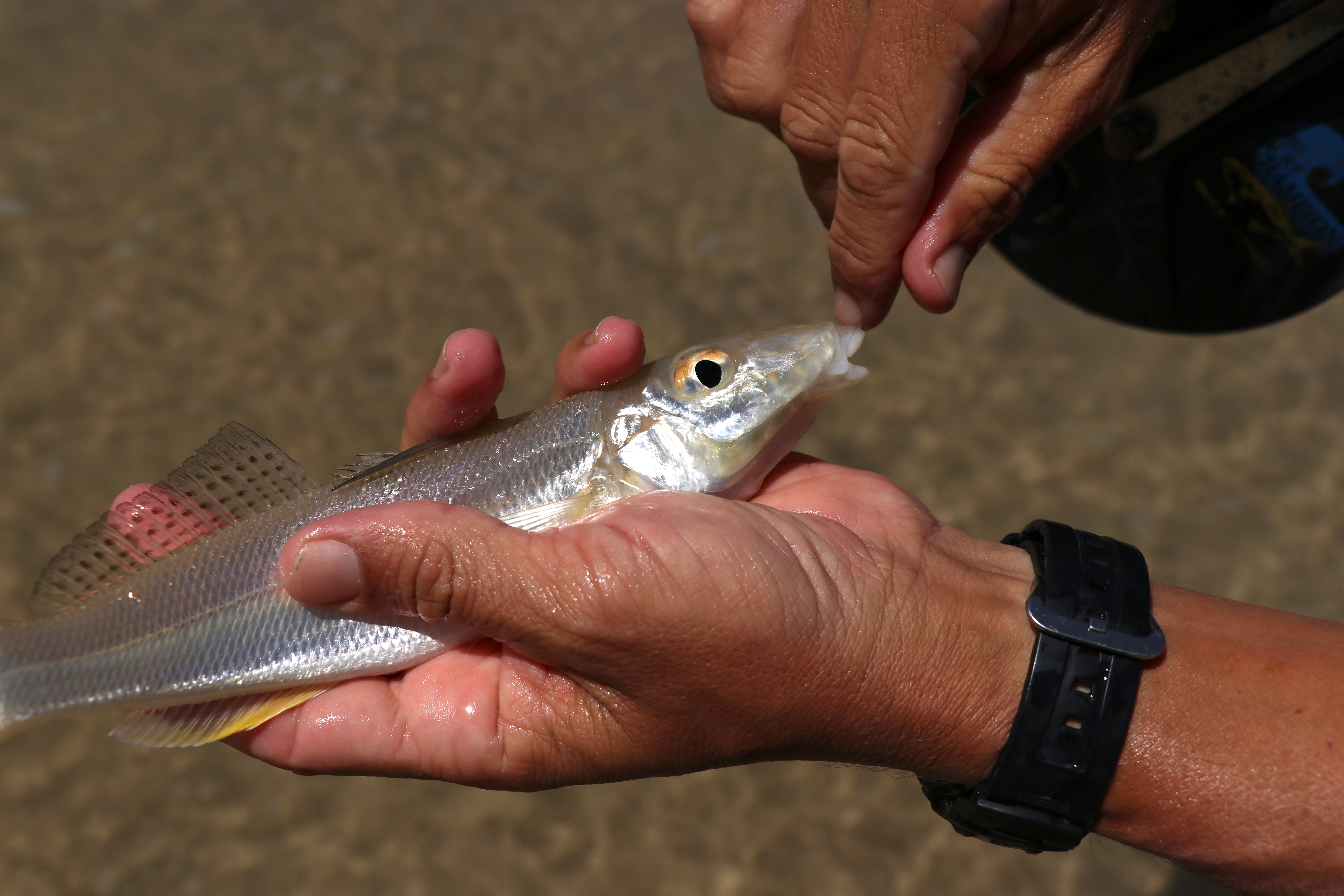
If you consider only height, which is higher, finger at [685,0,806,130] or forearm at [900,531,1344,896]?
finger at [685,0,806,130]

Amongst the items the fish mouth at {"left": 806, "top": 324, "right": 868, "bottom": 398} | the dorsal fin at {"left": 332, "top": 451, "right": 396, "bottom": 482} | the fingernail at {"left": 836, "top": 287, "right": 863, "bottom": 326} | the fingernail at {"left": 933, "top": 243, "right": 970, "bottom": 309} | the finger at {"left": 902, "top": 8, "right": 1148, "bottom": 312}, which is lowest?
the dorsal fin at {"left": 332, "top": 451, "right": 396, "bottom": 482}

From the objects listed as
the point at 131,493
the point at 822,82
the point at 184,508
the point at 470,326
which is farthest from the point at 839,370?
the point at 470,326

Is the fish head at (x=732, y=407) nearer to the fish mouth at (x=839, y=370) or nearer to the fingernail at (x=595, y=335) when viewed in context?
the fish mouth at (x=839, y=370)

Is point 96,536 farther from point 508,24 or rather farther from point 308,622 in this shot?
point 508,24

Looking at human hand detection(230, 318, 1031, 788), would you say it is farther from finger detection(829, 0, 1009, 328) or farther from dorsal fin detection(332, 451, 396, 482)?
finger detection(829, 0, 1009, 328)

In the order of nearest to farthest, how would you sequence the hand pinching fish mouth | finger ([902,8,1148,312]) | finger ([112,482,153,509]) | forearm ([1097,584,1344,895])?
forearm ([1097,584,1344,895]) → finger ([902,8,1148,312]) → the hand pinching fish mouth → finger ([112,482,153,509])

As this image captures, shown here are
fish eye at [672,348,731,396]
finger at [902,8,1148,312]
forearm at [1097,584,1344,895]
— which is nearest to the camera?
forearm at [1097,584,1344,895]

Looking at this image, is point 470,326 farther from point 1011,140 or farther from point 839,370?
point 1011,140

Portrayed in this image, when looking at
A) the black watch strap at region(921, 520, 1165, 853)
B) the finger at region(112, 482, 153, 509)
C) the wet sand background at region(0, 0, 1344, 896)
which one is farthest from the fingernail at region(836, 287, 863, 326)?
the wet sand background at region(0, 0, 1344, 896)
